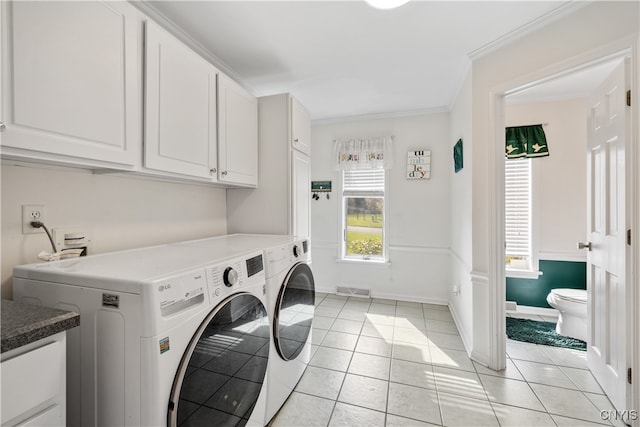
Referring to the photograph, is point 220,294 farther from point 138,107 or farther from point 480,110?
point 480,110

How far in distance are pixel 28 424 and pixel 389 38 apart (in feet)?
8.09

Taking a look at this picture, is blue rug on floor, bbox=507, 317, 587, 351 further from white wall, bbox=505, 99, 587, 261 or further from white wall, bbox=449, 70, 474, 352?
white wall, bbox=505, 99, 587, 261

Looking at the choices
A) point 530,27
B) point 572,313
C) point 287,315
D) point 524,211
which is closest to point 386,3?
point 530,27

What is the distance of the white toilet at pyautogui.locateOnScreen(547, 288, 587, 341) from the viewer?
2.35 meters

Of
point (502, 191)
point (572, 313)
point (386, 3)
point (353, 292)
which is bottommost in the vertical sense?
point (353, 292)

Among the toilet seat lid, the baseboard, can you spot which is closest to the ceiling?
the toilet seat lid

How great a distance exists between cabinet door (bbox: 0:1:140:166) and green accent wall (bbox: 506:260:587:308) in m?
3.76

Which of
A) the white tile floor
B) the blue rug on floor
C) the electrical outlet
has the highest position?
the electrical outlet

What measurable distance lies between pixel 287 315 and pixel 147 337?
88 centimetres

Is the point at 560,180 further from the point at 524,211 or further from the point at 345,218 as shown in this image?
the point at 345,218

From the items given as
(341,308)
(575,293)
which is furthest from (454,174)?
(341,308)

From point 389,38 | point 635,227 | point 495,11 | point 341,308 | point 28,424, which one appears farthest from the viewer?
point 341,308

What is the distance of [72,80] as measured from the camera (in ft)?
3.24

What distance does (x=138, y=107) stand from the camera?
4.09 feet
